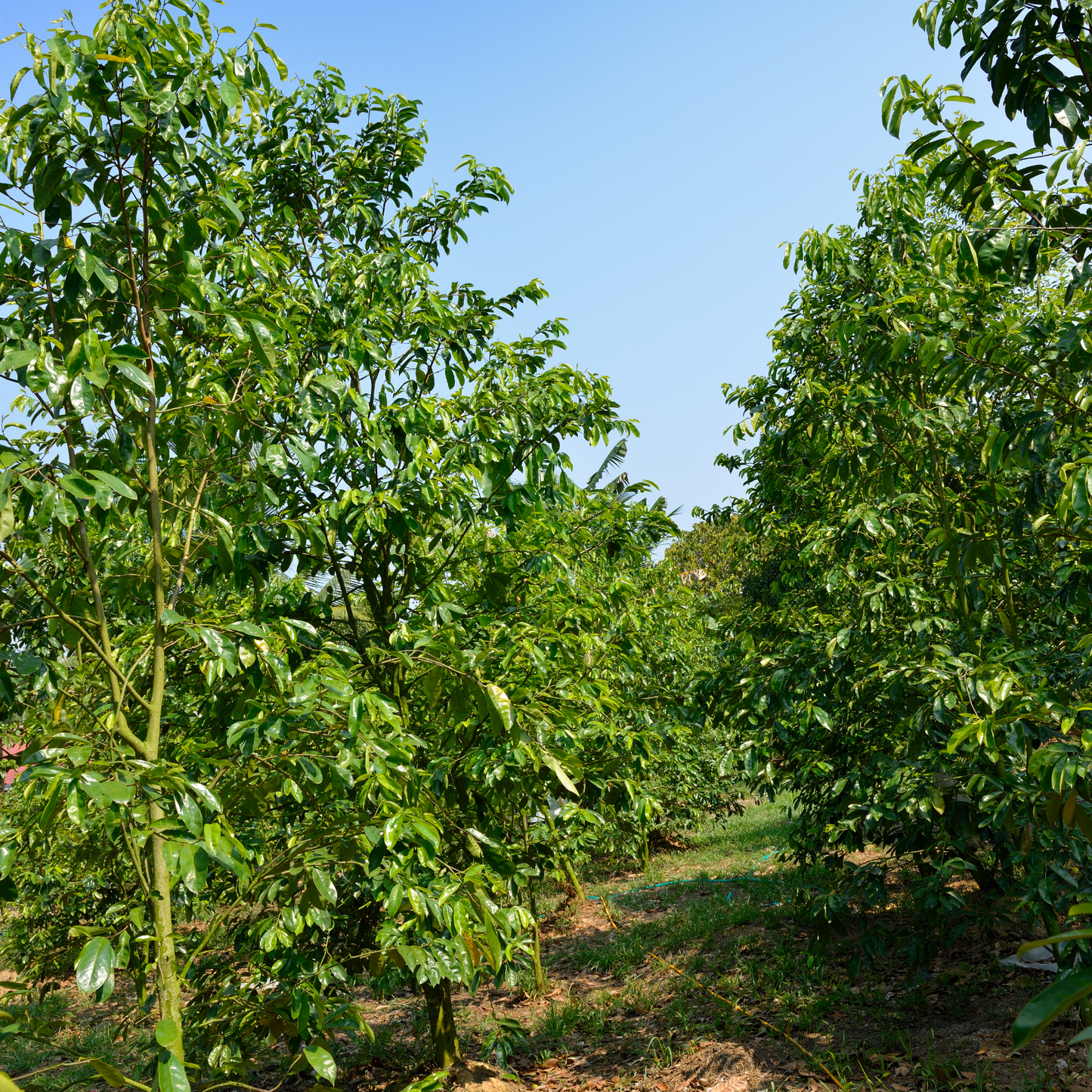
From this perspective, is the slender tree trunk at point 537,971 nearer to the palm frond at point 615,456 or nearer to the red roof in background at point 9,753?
the red roof in background at point 9,753

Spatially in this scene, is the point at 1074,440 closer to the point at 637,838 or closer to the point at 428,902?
the point at 428,902

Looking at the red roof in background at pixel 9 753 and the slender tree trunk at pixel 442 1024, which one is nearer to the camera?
the red roof in background at pixel 9 753

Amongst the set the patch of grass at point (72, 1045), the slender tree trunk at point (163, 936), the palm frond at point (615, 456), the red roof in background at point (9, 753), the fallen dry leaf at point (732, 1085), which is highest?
the palm frond at point (615, 456)

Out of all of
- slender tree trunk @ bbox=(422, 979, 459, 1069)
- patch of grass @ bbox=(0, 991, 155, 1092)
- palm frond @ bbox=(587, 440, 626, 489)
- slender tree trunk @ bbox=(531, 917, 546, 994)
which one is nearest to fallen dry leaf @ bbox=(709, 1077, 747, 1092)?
slender tree trunk @ bbox=(422, 979, 459, 1069)

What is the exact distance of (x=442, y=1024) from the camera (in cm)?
506

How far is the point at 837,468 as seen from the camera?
4883mm

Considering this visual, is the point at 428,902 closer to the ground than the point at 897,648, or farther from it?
closer to the ground

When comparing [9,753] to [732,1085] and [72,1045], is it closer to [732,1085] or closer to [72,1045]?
[732,1085]

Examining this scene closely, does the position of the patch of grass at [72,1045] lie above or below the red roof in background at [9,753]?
below

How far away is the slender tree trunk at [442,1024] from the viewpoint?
5000mm

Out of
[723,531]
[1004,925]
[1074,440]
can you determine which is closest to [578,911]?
[1004,925]

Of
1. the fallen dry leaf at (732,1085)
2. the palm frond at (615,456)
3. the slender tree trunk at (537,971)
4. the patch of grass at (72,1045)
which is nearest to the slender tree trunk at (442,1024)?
the fallen dry leaf at (732,1085)

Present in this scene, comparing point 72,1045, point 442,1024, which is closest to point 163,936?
point 442,1024

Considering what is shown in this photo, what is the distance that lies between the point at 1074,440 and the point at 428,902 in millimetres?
2809
